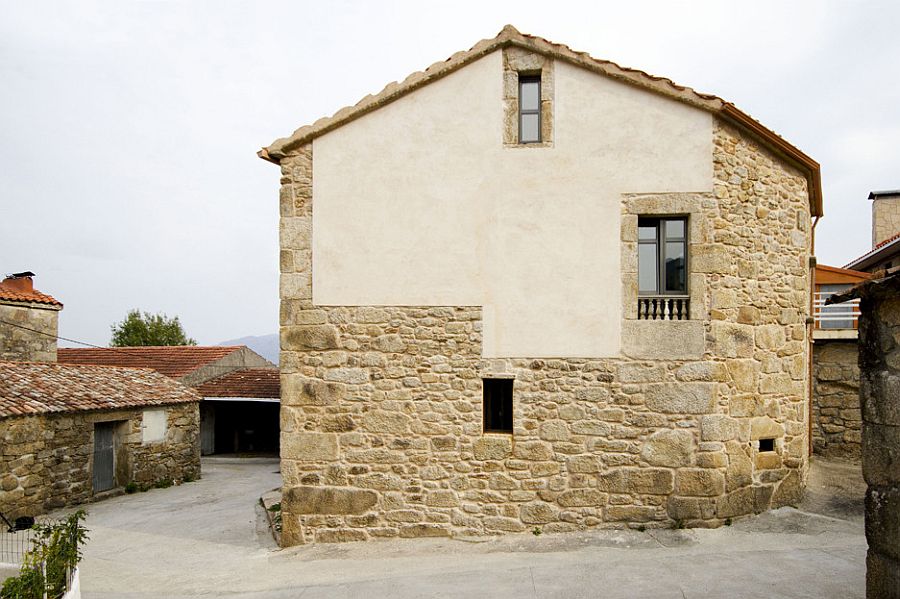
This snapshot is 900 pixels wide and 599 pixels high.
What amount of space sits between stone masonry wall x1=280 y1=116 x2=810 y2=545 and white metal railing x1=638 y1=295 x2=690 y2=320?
0.16 meters

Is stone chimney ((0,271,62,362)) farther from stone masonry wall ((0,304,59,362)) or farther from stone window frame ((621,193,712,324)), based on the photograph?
stone window frame ((621,193,712,324))

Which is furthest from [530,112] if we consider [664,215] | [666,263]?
[666,263]

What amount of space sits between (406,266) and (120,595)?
5067mm

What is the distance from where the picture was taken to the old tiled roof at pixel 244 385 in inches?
786

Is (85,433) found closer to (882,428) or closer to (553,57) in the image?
(553,57)

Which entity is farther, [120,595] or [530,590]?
[120,595]

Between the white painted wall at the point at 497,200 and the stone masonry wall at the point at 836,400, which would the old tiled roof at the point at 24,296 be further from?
the stone masonry wall at the point at 836,400

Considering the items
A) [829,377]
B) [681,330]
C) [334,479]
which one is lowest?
[334,479]

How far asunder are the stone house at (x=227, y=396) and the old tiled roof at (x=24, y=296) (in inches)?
181

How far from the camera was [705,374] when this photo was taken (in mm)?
7609

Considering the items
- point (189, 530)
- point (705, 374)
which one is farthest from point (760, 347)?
point (189, 530)

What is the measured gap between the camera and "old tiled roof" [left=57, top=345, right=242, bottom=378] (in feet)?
70.4

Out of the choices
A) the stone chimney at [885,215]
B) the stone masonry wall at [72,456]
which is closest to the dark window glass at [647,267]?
the stone masonry wall at [72,456]

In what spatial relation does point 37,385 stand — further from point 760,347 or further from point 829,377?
point 829,377
